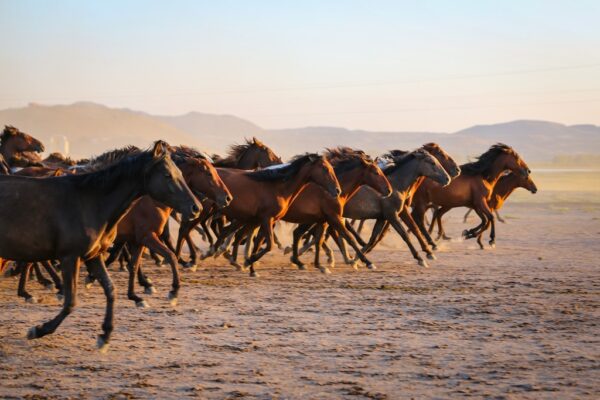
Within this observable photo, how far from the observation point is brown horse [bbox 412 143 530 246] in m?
19.3

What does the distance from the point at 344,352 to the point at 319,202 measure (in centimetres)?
704

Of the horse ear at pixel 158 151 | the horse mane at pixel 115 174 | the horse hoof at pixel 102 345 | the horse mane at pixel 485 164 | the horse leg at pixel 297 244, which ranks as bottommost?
the horse hoof at pixel 102 345

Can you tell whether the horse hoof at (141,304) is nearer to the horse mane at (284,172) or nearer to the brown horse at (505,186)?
the horse mane at (284,172)

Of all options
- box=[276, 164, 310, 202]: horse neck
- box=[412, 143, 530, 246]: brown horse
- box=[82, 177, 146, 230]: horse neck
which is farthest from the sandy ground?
box=[412, 143, 530, 246]: brown horse

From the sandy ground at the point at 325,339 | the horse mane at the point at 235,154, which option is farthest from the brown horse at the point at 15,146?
the sandy ground at the point at 325,339

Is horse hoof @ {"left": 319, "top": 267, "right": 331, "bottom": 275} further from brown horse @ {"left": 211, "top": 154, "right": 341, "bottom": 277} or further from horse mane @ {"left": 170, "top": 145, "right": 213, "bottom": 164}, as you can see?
horse mane @ {"left": 170, "top": 145, "right": 213, "bottom": 164}

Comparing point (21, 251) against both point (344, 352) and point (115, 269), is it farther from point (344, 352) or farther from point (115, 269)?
point (115, 269)

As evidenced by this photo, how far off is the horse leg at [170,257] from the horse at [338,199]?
410 centimetres

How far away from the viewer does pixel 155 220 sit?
37.0ft

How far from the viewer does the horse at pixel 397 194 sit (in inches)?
631

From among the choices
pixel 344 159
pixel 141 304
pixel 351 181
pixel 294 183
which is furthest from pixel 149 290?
pixel 344 159

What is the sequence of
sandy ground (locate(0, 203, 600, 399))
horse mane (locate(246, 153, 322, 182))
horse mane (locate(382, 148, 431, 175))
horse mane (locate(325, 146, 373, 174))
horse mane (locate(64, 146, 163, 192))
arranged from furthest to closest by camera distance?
horse mane (locate(382, 148, 431, 175))
horse mane (locate(325, 146, 373, 174))
horse mane (locate(246, 153, 322, 182))
horse mane (locate(64, 146, 163, 192))
sandy ground (locate(0, 203, 600, 399))

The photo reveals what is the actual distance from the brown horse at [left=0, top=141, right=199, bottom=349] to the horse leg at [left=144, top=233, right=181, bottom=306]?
241 cm

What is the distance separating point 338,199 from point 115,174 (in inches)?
281
